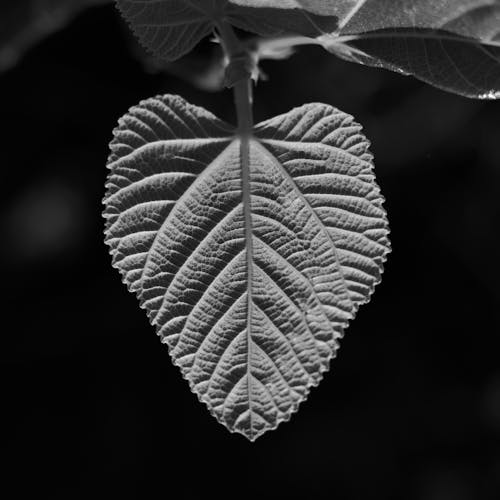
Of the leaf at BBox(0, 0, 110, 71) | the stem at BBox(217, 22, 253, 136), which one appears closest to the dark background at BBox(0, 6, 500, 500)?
the leaf at BBox(0, 0, 110, 71)

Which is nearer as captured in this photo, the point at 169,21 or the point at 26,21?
the point at 169,21

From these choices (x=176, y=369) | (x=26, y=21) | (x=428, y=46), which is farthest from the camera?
(x=176, y=369)

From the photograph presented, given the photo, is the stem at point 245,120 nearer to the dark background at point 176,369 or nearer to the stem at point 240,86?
the stem at point 240,86

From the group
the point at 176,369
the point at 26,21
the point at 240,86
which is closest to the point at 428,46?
the point at 240,86

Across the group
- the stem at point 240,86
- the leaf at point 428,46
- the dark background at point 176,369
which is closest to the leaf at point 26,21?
the dark background at point 176,369

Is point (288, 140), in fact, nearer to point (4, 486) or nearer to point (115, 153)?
point (115, 153)

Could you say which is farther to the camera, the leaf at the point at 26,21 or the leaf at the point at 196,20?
the leaf at the point at 26,21

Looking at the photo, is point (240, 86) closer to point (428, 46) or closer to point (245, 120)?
point (245, 120)
